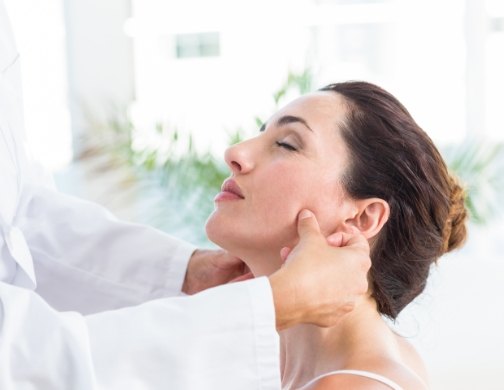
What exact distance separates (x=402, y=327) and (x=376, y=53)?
175 centimetres

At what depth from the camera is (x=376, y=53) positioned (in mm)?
3994

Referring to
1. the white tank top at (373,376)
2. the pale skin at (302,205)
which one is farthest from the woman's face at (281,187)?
the white tank top at (373,376)

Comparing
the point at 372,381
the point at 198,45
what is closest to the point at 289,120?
the point at 372,381

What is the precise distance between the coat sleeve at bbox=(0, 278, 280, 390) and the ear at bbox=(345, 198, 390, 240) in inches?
17.1

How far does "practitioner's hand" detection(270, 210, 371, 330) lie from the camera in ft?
4.03

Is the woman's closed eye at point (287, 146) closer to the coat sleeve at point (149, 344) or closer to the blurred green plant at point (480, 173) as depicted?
the coat sleeve at point (149, 344)

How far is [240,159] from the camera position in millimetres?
1625

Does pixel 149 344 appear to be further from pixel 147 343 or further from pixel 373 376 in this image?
pixel 373 376

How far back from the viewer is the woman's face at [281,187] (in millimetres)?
1596

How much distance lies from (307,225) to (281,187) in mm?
175

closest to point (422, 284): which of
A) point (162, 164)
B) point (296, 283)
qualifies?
point (296, 283)

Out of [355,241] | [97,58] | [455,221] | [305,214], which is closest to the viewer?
[355,241]

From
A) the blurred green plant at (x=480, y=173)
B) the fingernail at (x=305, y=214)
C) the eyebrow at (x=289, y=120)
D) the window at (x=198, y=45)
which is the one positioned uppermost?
the eyebrow at (x=289, y=120)

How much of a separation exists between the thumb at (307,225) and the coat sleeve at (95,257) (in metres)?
0.33
